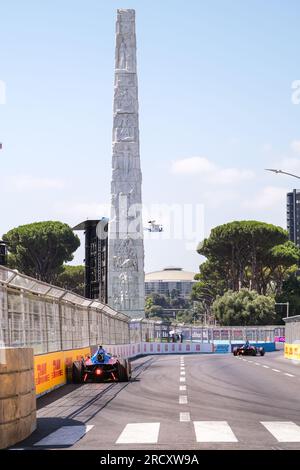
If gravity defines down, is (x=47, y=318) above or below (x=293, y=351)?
above

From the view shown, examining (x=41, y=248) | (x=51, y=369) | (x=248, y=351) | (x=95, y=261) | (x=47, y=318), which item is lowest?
(x=248, y=351)

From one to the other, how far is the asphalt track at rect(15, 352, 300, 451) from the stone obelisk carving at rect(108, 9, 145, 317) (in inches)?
2457

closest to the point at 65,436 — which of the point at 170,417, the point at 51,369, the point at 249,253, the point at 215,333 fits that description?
the point at 170,417

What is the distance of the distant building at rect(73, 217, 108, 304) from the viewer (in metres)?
77.1

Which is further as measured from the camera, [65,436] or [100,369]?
[100,369]

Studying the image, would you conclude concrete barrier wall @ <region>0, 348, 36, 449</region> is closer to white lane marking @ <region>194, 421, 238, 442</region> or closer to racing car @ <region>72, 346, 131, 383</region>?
white lane marking @ <region>194, 421, 238, 442</region>

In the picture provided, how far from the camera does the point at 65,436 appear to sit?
39.3 ft

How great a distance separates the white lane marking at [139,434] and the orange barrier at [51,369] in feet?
22.6

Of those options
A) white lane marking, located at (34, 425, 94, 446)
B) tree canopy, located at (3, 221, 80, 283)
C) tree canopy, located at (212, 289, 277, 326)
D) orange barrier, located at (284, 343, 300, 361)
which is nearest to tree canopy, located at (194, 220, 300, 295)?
tree canopy, located at (212, 289, 277, 326)

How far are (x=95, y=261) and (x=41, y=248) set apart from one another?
→ 3813 centimetres

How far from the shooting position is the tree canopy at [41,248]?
115000mm

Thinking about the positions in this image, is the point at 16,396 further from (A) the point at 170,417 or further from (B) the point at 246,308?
(B) the point at 246,308

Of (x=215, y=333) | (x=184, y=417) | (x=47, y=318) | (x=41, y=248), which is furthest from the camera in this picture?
(x=41, y=248)

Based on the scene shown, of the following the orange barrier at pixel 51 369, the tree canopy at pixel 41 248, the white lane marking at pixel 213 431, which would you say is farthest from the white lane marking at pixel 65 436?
the tree canopy at pixel 41 248
